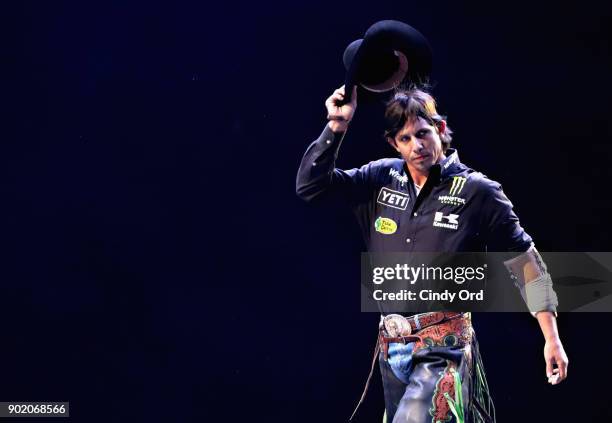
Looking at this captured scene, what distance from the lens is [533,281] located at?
3543 millimetres

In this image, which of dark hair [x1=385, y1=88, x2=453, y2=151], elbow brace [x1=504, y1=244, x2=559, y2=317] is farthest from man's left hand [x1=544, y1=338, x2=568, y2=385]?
dark hair [x1=385, y1=88, x2=453, y2=151]

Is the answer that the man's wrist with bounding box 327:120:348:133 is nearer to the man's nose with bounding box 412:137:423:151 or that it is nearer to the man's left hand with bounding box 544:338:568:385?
the man's nose with bounding box 412:137:423:151

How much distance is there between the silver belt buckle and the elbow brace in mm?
464

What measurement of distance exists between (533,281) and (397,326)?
1.76ft

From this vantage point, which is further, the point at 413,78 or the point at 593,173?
the point at 593,173

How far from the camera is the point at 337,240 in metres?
4.65

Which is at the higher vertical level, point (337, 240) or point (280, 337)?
point (337, 240)

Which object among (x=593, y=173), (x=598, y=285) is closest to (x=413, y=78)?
(x=593, y=173)

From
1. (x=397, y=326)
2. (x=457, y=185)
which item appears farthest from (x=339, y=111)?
(x=397, y=326)

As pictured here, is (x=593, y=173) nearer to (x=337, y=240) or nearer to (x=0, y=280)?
(x=337, y=240)

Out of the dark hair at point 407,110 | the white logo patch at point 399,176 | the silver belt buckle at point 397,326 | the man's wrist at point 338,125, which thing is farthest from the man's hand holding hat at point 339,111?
the silver belt buckle at point 397,326

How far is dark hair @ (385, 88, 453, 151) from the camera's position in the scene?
356cm

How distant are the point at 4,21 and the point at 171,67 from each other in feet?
2.79

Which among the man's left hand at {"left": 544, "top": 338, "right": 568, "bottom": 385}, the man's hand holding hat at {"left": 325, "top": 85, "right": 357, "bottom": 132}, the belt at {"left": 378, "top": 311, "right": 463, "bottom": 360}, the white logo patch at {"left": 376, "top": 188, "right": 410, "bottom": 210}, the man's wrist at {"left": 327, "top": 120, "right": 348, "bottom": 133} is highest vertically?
the man's hand holding hat at {"left": 325, "top": 85, "right": 357, "bottom": 132}
